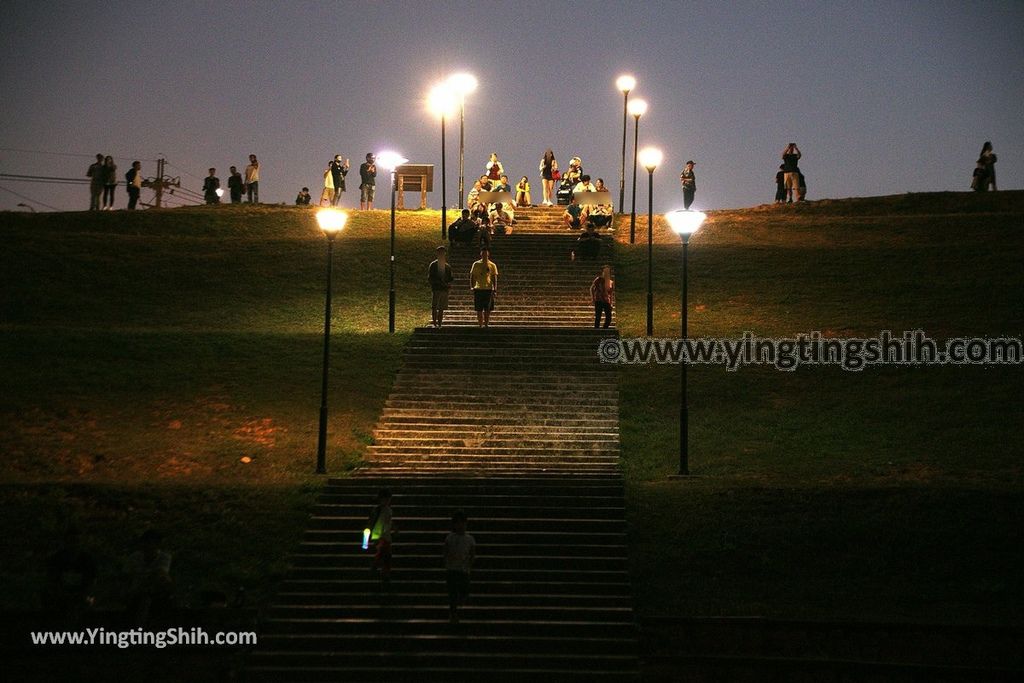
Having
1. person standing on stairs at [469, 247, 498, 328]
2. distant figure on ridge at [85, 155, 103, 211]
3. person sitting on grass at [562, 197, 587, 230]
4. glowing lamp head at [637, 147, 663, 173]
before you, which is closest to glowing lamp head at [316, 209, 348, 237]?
person standing on stairs at [469, 247, 498, 328]

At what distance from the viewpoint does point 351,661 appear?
1398cm

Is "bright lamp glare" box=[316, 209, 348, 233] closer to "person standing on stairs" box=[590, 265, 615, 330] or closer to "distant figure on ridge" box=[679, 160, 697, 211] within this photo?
"person standing on stairs" box=[590, 265, 615, 330]

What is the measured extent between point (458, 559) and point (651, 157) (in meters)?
19.1

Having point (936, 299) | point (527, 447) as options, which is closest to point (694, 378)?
point (527, 447)

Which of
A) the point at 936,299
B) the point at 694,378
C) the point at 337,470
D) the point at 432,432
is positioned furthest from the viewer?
the point at 936,299

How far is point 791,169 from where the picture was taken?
43.8m

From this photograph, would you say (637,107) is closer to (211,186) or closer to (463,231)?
(463,231)

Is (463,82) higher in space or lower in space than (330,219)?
higher

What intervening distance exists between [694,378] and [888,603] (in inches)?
425

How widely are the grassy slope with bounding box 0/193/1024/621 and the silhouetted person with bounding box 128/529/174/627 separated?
1.81m

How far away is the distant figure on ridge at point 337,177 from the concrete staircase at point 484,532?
1893 centimetres

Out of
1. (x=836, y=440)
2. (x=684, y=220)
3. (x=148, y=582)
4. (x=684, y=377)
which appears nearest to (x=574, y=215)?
(x=684, y=220)

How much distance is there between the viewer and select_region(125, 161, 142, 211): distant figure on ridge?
42.3 meters

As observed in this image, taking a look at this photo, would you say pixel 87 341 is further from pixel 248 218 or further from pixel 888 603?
pixel 888 603
